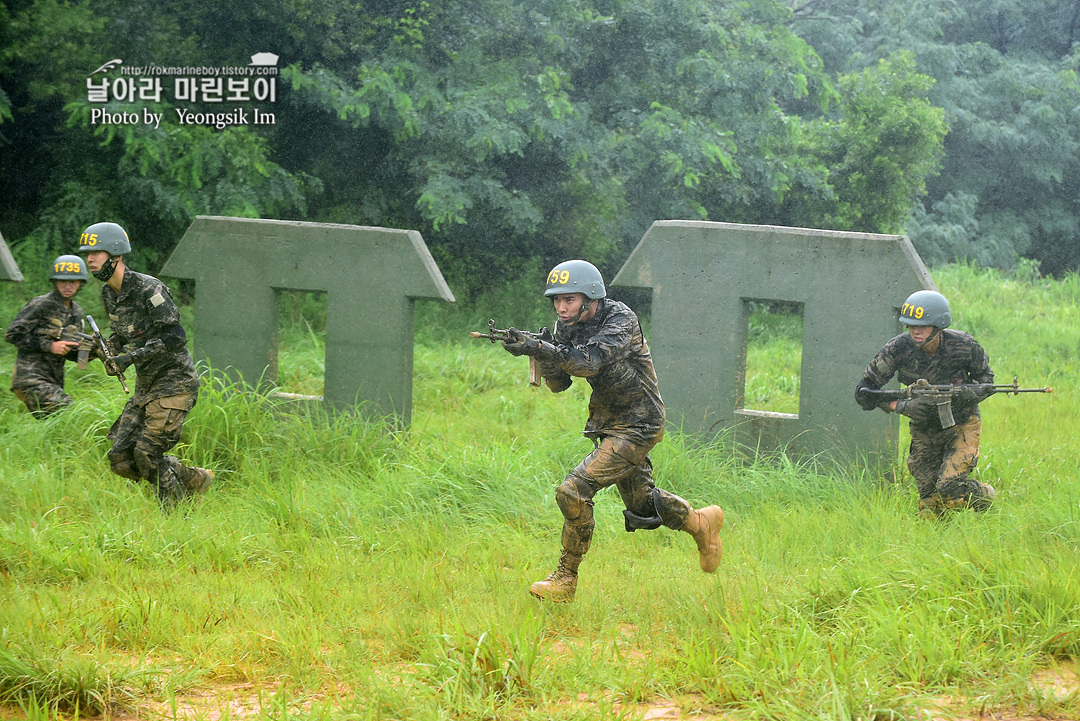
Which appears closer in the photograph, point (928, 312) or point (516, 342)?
point (516, 342)

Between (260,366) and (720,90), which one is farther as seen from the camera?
(720,90)

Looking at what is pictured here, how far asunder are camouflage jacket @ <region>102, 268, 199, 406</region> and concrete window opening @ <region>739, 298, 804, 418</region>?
3.93 metres

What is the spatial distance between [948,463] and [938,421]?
288mm

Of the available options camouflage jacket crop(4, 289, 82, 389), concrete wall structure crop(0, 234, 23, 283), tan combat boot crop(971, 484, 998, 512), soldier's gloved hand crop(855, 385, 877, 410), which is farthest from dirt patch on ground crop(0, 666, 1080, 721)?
camouflage jacket crop(4, 289, 82, 389)

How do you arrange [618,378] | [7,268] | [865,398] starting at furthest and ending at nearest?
[7,268] → [865,398] → [618,378]

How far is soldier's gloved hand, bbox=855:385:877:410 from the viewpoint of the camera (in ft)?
22.8

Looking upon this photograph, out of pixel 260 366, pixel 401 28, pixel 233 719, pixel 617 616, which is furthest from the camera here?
pixel 401 28

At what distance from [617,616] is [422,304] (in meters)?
10.1

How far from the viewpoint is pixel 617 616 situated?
5.13 metres

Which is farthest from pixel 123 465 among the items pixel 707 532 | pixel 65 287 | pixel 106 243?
pixel 707 532

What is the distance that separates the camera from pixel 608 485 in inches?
213

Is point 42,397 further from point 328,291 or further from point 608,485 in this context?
point 608,485

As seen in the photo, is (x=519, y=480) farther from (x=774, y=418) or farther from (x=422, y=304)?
(x=422, y=304)

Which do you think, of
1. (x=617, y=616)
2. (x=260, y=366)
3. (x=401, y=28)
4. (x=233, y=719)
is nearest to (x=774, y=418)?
(x=617, y=616)
